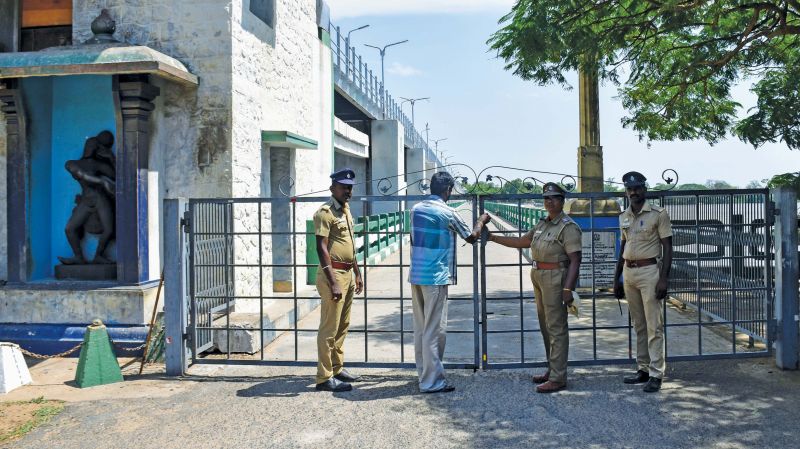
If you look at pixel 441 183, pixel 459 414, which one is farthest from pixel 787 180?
pixel 459 414

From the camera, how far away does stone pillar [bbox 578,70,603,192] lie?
38.4 ft

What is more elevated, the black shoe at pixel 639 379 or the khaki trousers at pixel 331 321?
the khaki trousers at pixel 331 321

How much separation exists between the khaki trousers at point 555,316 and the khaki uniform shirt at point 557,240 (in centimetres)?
13

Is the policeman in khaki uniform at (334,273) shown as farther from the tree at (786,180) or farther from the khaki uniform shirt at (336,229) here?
the tree at (786,180)

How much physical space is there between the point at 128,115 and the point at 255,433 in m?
4.52

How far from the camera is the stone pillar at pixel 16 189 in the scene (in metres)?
7.91

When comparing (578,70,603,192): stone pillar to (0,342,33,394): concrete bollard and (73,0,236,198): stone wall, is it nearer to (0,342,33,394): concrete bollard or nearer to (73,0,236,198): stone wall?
(73,0,236,198): stone wall

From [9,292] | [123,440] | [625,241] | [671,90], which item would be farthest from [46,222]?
[671,90]

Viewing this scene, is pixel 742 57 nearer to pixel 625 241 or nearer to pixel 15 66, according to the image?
pixel 625 241

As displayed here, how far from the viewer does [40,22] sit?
870 cm

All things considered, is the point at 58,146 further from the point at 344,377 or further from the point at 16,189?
the point at 344,377

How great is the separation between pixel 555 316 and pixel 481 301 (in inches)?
36.0

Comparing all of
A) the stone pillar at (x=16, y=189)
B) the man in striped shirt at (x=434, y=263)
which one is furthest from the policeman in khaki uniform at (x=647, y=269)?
the stone pillar at (x=16, y=189)

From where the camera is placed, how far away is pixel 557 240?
5438 millimetres
